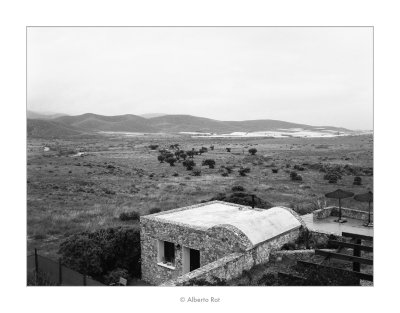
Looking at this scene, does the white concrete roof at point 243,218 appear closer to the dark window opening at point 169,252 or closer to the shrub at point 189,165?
the dark window opening at point 169,252

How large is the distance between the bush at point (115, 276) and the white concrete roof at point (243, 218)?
9.41ft

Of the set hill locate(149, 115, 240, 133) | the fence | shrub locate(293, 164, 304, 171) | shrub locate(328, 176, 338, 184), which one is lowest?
the fence

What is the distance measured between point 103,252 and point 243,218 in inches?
258

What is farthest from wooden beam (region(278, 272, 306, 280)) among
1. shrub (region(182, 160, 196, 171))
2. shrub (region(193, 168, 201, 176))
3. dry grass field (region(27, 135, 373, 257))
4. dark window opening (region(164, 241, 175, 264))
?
shrub (region(182, 160, 196, 171))

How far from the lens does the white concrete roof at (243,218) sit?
13695 millimetres

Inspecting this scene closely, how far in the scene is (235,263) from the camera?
12211mm

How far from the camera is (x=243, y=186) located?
37.6 m

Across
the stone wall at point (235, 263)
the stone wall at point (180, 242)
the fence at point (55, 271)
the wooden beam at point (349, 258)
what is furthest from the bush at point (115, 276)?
the wooden beam at point (349, 258)

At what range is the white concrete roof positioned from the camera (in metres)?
13.7

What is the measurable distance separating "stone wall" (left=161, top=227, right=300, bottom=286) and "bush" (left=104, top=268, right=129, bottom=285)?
20.6 feet

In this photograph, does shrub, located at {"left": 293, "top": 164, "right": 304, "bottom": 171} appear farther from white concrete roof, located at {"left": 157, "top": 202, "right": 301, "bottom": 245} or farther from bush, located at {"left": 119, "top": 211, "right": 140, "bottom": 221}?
white concrete roof, located at {"left": 157, "top": 202, "right": 301, "bottom": 245}

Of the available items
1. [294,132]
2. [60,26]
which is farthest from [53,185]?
[294,132]

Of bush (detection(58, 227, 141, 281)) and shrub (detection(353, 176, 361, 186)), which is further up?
shrub (detection(353, 176, 361, 186))

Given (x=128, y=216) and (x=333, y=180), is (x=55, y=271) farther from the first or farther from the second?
(x=333, y=180)
